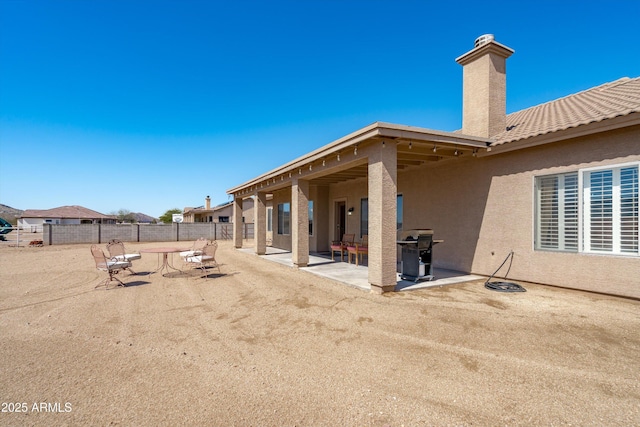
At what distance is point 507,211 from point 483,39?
4.89m

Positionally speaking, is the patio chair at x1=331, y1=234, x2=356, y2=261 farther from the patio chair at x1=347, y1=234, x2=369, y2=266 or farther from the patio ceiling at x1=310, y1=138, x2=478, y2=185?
the patio ceiling at x1=310, y1=138, x2=478, y2=185

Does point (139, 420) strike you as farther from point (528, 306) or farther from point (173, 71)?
point (173, 71)

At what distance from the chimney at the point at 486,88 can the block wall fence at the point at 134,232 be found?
19923mm

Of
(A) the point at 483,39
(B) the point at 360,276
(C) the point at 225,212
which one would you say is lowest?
(B) the point at 360,276

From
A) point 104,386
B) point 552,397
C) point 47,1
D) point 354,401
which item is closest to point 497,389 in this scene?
point 552,397

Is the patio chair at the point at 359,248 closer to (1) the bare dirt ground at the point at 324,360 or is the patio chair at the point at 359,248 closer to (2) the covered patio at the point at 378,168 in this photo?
(2) the covered patio at the point at 378,168

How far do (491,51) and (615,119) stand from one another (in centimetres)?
390

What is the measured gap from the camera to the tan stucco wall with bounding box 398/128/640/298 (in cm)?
529

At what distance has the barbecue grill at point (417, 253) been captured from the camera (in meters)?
6.48

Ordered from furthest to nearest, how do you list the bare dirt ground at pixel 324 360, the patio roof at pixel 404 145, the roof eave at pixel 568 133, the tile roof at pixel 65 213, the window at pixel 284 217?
the tile roof at pixel 65 213, the window at pixel 284 217, the patio roof at pixel 404 145, the roof eave at pixel 568 133, the bare dirt ground at pixel 324 360

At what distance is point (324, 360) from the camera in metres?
3.14

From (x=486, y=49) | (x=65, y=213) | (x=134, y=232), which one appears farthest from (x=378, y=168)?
(x=65, y=213)

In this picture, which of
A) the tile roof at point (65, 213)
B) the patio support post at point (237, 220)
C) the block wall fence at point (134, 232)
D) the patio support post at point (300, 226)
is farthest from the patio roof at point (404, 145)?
the tile roof at point (65, 213)

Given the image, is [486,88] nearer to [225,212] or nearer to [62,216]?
[225,212]
